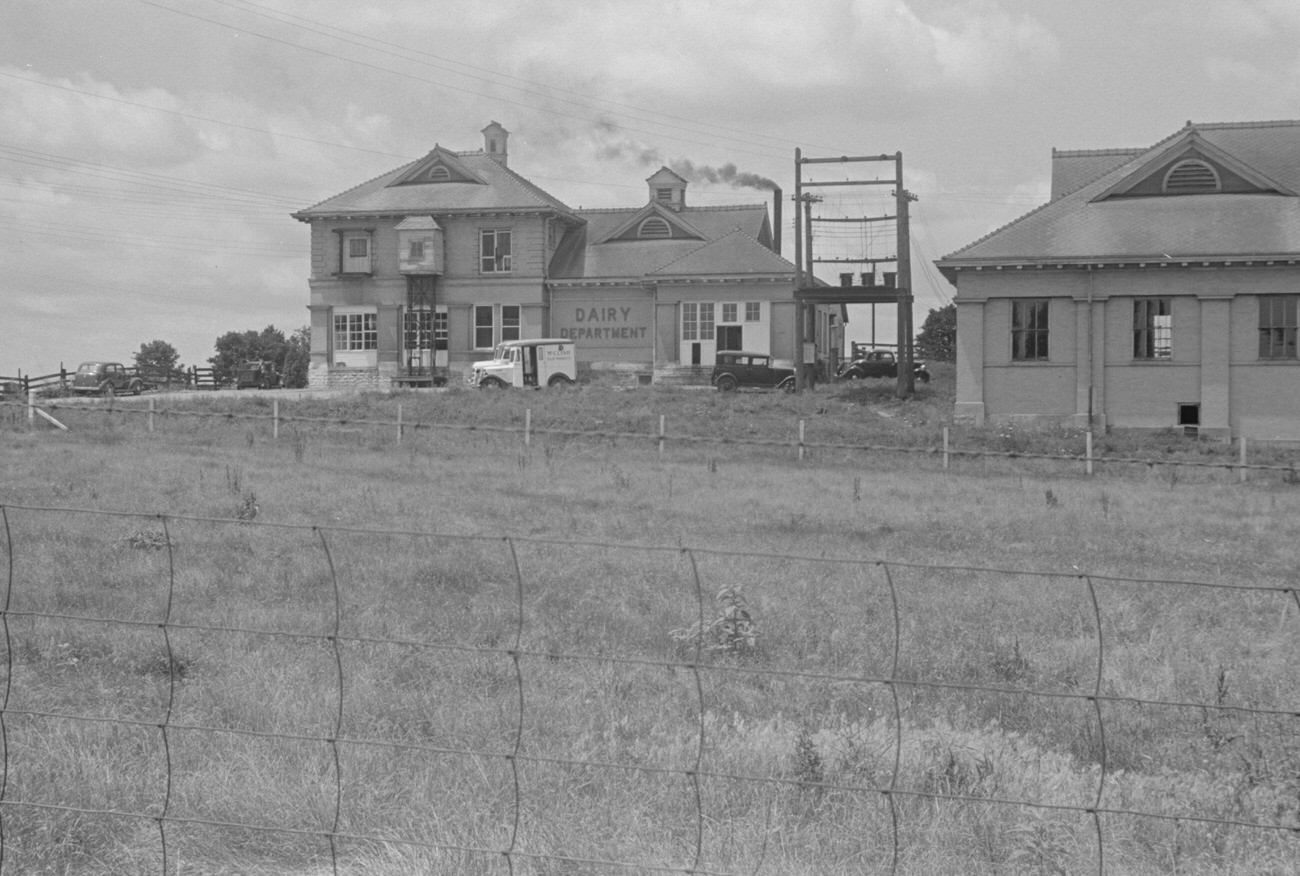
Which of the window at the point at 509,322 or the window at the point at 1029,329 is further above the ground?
the window at the point at 509,322

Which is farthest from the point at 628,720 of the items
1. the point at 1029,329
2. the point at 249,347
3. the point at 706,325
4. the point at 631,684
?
the point at 249,347

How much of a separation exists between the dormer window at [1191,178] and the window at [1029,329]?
17.3 ft

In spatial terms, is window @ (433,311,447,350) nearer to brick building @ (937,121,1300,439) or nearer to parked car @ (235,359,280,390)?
parked car @ (235,359,280,390)

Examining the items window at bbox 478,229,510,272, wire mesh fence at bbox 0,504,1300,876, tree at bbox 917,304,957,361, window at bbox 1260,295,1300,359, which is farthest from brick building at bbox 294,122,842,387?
tree at bbox 917,304,957,361

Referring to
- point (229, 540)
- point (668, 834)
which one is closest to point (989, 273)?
point (229, 540)

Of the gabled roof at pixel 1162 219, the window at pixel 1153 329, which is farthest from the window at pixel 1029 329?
the window at pixel 1153 329

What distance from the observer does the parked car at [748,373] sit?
165 ft

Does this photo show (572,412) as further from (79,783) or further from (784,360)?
(79,783)

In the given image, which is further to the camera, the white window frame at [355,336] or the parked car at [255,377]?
the parked car at [255,377]

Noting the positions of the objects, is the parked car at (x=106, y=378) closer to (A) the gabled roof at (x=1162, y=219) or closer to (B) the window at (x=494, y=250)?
(B) the window at (x=494, y=250)

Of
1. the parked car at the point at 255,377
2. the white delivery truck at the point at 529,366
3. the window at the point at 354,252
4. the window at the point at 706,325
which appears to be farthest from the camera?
the parked car at the point at 255,377

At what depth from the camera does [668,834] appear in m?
6.34

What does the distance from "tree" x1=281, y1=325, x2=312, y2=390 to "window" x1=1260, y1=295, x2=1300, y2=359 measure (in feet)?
124

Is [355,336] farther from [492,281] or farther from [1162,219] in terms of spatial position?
[1162,219]
